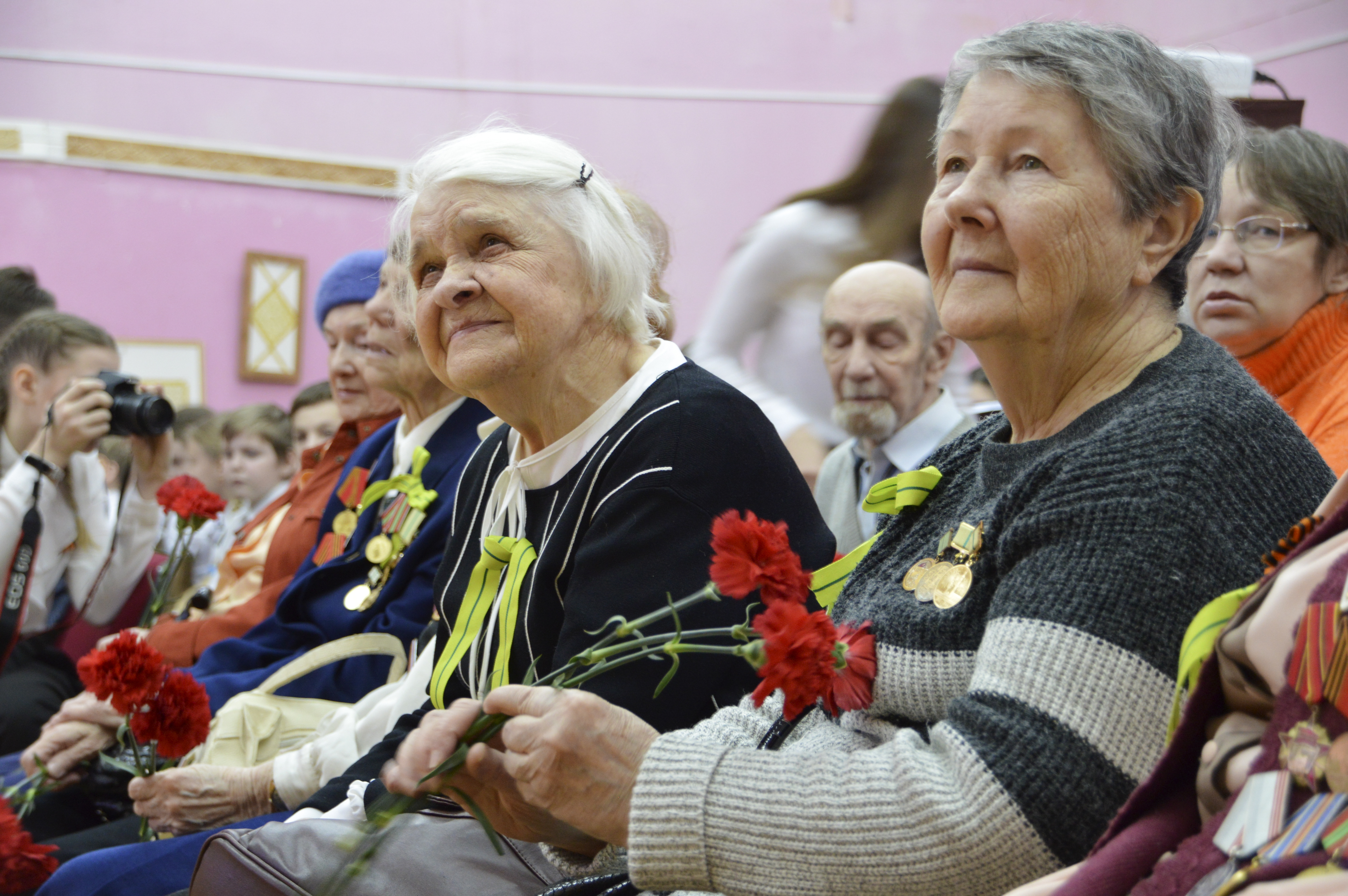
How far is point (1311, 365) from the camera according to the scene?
7.05 feet

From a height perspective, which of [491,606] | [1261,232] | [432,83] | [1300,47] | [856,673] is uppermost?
[1300,47]

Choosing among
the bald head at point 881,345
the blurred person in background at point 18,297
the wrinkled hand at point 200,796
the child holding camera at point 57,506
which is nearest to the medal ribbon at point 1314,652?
the wrinkled hand at point 200,796

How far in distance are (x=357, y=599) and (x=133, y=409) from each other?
3.73 ft

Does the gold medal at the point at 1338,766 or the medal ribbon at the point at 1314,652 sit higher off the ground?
the medal ribbon at the point at 1314,652

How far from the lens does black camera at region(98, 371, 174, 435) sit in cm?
320

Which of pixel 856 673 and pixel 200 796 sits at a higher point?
pixel 856 673

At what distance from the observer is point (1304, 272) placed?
213cm

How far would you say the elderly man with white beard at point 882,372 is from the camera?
9.87 feet

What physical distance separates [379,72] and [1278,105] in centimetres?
510

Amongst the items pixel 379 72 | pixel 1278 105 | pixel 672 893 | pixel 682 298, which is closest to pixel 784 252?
pixel 1278 105

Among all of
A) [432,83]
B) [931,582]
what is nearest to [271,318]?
[432,83]

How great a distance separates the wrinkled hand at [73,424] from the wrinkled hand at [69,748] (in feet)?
2.91

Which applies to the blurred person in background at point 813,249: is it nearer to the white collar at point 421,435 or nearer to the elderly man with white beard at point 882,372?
the elderly man with white beard at point 882,372

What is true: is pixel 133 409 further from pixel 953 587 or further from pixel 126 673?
pixel 953 587
